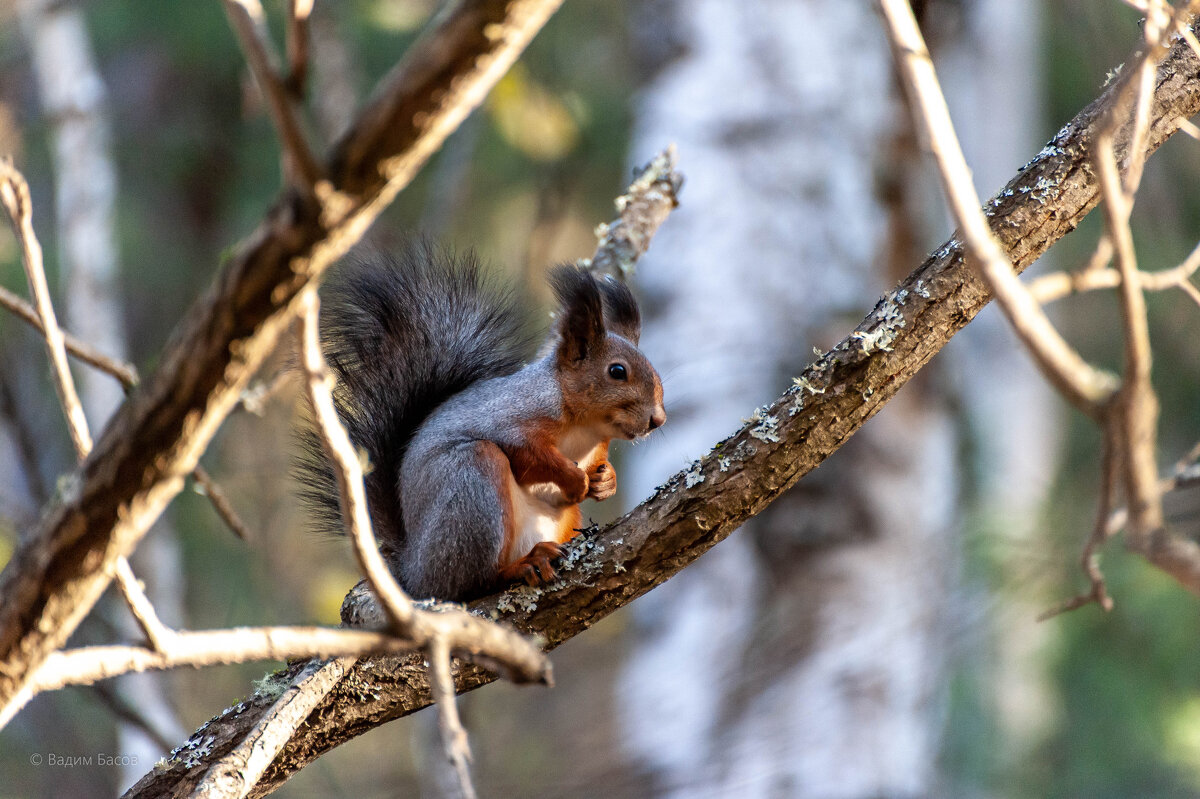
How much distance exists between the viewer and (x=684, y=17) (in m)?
3.77

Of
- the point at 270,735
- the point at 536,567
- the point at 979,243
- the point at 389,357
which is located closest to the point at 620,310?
the point at 389,357

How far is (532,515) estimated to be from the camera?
1889 mm

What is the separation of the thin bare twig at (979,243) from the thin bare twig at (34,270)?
683mm

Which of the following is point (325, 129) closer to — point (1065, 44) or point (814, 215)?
point (814, 215)

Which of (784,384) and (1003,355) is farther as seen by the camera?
(1003,355)

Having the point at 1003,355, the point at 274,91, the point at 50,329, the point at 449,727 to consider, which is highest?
the point at 274,91

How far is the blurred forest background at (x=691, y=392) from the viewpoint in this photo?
9.86 feet

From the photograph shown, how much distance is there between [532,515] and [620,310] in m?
0.52

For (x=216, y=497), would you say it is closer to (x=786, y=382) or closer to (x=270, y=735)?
(x=270, y=735)

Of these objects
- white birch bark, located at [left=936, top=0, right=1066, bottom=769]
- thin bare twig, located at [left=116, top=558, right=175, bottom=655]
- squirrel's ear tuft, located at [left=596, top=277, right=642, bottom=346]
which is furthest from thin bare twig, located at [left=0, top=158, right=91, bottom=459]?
white birch bark, located at [left=936, top=0, right=1066, bottom=769]

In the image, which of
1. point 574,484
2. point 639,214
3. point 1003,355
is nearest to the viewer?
point 574,484

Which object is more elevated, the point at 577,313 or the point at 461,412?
the point at 577,313

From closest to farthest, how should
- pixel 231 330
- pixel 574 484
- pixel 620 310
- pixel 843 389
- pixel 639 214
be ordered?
pixel 231 330
pixel 843 389
pixel 574 484
pixel 620 310
pixel 639 214

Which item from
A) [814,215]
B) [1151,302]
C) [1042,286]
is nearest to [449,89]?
[1042,286]
